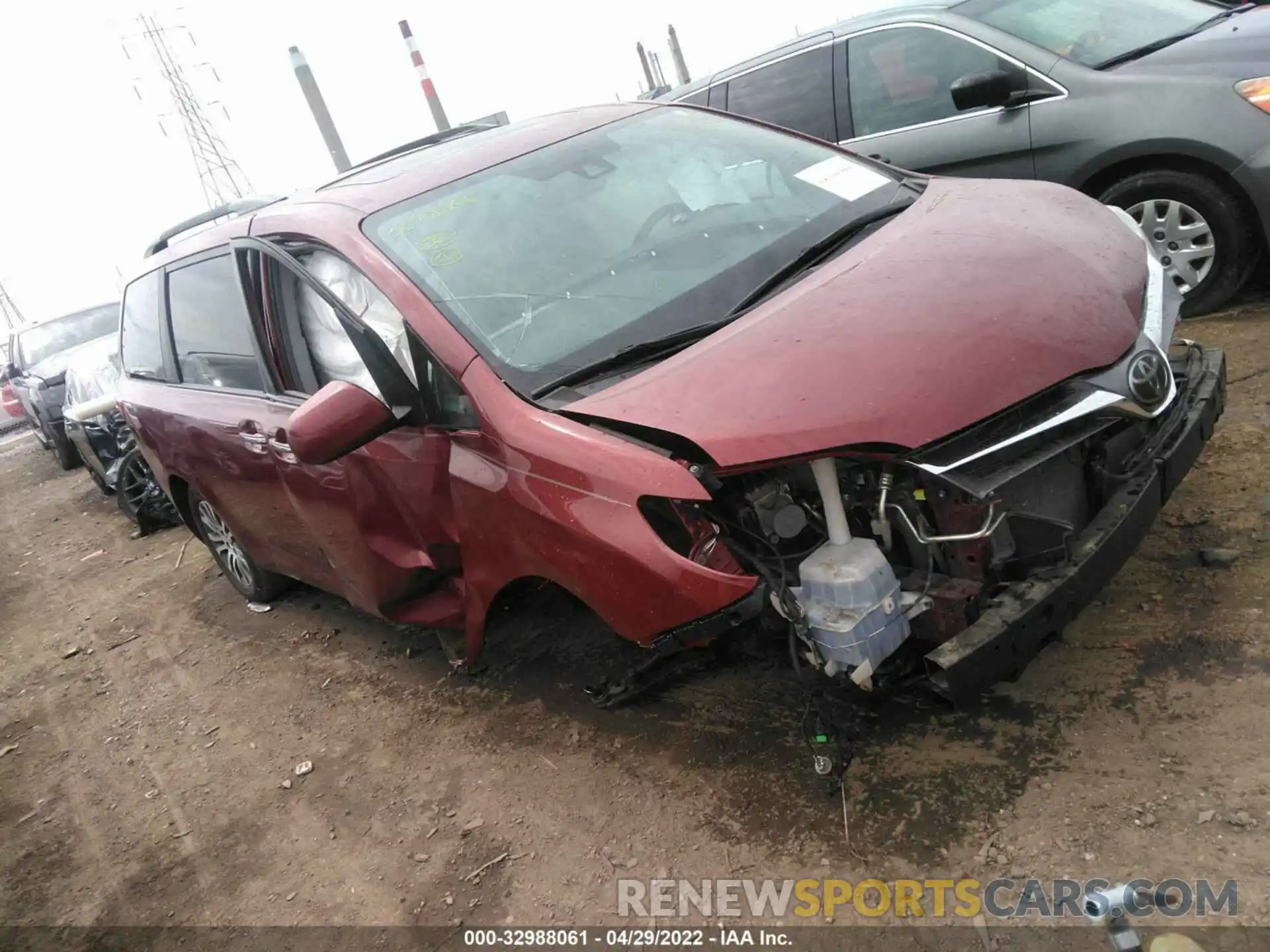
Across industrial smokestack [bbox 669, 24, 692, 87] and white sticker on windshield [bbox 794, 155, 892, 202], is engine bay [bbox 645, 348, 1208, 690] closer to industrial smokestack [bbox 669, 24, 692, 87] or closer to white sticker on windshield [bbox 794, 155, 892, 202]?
white sticker on windshield [bbox 794, 155, 892, 202]

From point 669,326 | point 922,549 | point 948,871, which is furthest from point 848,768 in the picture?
point 669,326

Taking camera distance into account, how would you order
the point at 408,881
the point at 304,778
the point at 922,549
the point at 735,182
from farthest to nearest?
1. the point at 304,778
2. the point at 735,182
3. the point at 408,881
4. the point at 922,549

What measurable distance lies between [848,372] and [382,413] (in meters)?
1.28

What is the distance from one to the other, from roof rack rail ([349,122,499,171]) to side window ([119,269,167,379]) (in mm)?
1264

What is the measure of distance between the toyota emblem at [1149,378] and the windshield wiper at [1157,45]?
291 centimetres

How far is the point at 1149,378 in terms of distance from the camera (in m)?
2.18

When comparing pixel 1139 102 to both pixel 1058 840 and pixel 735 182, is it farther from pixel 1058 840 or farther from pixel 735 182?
pixel 1058 840

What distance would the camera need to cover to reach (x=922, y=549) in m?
2.25

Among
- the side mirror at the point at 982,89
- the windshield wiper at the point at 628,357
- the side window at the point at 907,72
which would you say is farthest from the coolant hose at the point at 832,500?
the side window at the point at 907,72

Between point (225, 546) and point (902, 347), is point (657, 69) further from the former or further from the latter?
point (902, 347)

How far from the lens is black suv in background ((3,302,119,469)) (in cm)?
1058

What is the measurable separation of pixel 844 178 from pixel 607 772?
83.7 inches

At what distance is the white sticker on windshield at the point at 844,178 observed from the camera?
3115 millimetres

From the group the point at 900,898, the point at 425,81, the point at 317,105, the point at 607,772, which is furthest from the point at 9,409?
the point at 900,898
